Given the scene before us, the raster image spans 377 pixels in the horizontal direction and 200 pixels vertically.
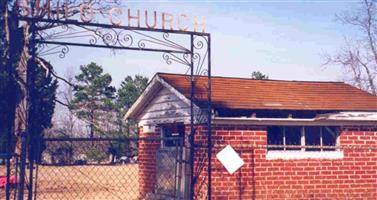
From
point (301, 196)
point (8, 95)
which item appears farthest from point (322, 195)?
point (8, 95)

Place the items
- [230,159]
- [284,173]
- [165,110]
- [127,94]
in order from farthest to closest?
[127,94]
[165,110]
[284,173]
[230,159]

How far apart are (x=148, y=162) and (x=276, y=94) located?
15.0 ft

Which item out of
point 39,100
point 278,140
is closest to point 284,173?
point 278,140

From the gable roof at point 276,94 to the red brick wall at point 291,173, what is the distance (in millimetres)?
721

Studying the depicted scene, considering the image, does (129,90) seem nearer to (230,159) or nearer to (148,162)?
(148,162)

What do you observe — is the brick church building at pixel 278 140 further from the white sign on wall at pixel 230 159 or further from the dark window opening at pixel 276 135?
the white sign on wall at pixel 230 159

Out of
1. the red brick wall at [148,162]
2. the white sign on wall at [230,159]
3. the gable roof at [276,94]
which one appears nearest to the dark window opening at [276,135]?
the gable roof at [276,94]

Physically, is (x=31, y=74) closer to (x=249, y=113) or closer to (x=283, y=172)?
(x=249, y=113)

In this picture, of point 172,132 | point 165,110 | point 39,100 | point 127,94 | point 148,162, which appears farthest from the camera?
point 127,94

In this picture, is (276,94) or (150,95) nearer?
(276,94)

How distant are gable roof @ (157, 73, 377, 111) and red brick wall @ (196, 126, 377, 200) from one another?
0.72m

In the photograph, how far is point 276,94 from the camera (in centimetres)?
1290

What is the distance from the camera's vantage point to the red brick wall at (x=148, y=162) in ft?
44.5

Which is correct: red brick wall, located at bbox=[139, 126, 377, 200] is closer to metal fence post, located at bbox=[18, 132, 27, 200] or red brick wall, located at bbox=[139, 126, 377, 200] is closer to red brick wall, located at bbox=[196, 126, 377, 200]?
red brick wall, located at bbox=[196, 126, 377, 200]
